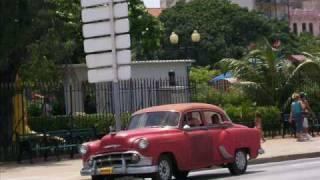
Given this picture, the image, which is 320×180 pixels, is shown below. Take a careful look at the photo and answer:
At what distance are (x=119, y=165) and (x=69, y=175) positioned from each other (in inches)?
165

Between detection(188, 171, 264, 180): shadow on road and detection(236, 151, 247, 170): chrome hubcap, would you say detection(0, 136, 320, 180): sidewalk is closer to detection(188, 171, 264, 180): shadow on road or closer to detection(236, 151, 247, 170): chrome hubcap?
detection(188, 171, 264, 180): shadow on road

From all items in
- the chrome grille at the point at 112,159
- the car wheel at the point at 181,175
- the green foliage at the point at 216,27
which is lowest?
the car wheel at the point at 181,175

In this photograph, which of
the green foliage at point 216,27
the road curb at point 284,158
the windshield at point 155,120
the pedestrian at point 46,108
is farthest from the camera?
the green foliage at point 216,27

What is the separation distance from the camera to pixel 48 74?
3131cm

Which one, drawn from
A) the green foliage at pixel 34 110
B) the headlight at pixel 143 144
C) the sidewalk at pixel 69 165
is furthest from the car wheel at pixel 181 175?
the green foliage at pixel 34 110

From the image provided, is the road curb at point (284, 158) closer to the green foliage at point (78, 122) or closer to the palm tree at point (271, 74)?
the green foliage at point (78, 122)

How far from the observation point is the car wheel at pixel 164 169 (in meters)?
17.1

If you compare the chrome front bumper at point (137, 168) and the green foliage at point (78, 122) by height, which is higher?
the green foliage at point (78, 122)

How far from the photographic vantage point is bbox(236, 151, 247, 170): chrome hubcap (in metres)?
19.9

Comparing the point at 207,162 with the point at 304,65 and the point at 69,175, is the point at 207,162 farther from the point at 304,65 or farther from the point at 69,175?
the point at 304,65

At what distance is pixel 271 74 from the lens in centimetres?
3616

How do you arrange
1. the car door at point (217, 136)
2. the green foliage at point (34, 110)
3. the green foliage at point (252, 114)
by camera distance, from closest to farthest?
the car door at point (217, 136) → the green foliage at point (252, 114) → the green foliage at point (34, 110)

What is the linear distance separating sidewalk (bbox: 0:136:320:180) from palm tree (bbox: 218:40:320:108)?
6.45 m

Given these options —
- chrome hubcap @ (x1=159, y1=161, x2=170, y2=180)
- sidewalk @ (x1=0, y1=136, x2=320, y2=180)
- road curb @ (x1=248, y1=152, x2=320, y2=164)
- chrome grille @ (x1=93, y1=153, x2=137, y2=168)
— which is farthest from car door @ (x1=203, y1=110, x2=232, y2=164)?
road curb @ (x1=248, y1=152, x2=320, y2=164)
